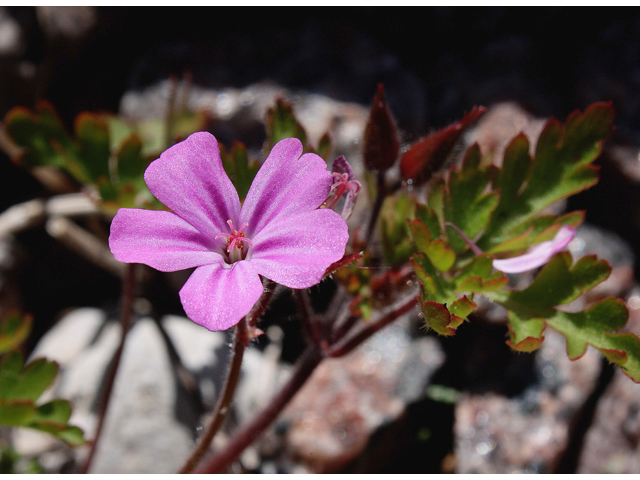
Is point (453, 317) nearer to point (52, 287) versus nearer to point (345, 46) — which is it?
point (345, 46)

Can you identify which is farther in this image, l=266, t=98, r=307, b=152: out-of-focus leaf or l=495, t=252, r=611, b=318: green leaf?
l=266, t=98, r=307, b=152: out-of-focus leaf

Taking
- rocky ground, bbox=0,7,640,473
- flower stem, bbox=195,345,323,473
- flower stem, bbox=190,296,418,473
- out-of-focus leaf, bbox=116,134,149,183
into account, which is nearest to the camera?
flower stem, bbox=190,296,418,473

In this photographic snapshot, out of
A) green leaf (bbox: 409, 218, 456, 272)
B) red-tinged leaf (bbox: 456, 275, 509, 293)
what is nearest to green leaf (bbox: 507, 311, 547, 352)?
red-tinged leaf (bbox: 456, 275, 509, 293)

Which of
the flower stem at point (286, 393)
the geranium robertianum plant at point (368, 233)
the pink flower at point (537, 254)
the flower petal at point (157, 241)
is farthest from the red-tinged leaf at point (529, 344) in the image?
the flower petal at point (157, 241)

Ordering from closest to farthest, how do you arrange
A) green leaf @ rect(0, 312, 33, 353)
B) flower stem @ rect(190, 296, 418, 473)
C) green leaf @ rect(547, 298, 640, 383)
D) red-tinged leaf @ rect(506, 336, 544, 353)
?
red-tinged leaf @ rect(506, 336, 544, 353)
green leaf @ rect(547, 298, 640, 383)
flower stem @ rect(190, 296, 418, 473)
green leaf @ rect(0, 312, 33, 353)

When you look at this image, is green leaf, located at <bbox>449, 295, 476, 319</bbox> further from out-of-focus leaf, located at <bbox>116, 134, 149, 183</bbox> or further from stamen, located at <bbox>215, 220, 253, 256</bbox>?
out-of-focus leaf, located at <bbox>116, 134, 149, 183</bbox>

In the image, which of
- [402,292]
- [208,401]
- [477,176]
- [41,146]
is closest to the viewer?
[477,176]

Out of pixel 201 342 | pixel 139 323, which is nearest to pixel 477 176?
pixel 201 342
